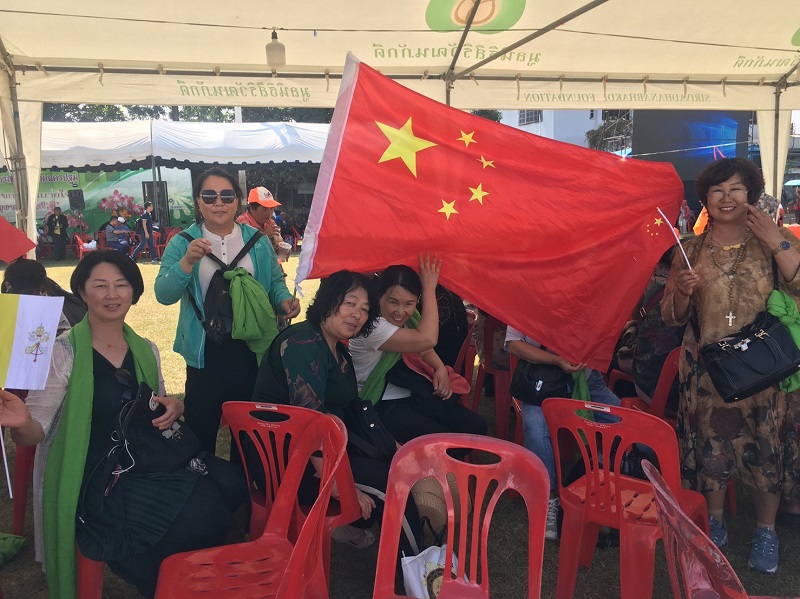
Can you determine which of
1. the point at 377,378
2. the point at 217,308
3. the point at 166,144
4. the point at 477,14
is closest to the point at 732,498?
the point at 377,378

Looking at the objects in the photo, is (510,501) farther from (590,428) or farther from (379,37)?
(379,37)

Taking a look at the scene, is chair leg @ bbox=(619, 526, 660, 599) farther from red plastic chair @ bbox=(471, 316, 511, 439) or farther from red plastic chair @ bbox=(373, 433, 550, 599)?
red plastic chair @ bbox=(471, 316, 511, 439)

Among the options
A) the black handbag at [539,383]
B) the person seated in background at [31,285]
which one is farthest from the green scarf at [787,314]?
the person seated in background at [31,285]

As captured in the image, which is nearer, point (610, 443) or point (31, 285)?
point (610, 443)

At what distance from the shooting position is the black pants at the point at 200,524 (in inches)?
92.4

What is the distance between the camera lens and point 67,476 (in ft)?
7.39

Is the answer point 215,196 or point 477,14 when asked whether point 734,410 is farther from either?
point 477,14

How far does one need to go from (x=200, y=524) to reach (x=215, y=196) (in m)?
1.59

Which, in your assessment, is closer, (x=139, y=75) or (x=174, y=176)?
(x=139, y=75)

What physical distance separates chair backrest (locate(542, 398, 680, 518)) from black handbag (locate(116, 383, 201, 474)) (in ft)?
5.28

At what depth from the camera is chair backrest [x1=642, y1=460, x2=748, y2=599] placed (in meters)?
1.34

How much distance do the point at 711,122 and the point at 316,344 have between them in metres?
21.7

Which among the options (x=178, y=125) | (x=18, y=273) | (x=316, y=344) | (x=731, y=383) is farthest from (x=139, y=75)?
(x=178, y=125)

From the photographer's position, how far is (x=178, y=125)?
1738cm
